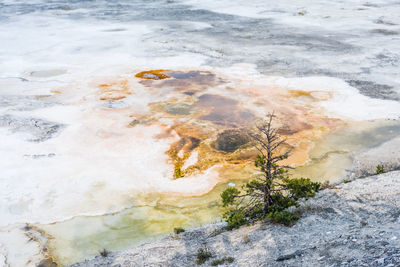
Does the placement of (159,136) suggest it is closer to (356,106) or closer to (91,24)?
(356,106)

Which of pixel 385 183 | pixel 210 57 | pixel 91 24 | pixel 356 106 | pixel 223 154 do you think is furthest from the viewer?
pixel 91 24

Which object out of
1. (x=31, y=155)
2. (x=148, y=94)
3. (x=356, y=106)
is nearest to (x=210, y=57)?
(x=148, y=94)

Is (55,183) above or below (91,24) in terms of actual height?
below

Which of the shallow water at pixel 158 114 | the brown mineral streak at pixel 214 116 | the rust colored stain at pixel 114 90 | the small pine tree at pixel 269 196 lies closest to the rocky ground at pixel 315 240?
the small pine tree at pixel 269 196

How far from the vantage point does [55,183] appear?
Result: 870 cm

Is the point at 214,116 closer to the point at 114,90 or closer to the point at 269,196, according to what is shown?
the point at 114,90

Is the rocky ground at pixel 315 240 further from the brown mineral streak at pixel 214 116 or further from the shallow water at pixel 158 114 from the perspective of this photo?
the brown mineral streak at pixel 214 116

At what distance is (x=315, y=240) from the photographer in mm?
5434

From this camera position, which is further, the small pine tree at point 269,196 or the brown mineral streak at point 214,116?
the brown mineral streak at point 214,116

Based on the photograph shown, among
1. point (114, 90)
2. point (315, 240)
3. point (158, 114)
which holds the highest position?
point (315, 240)

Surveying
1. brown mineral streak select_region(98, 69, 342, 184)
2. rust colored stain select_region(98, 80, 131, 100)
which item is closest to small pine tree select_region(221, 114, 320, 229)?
brown mineral streak select_region(98, 69, 342, 184)

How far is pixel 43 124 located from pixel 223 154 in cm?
603

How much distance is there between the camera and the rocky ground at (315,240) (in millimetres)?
4930

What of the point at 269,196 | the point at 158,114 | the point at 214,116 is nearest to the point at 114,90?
the point at 158,114
